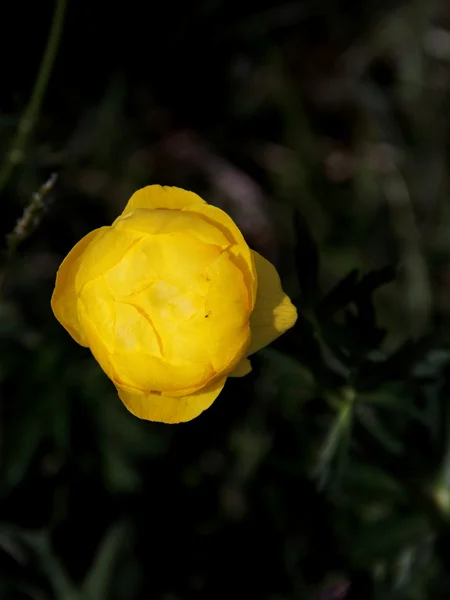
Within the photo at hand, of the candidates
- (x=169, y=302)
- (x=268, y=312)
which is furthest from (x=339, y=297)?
(x=169, y=302)

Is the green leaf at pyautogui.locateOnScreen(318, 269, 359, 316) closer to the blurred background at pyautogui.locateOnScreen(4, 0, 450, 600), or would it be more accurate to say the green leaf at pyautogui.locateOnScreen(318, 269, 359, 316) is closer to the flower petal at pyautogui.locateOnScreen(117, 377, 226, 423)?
the blurred background at pyautogui.locateOnScreen(4, 0, 450, 600)

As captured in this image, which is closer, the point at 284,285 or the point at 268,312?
the point at 268,312

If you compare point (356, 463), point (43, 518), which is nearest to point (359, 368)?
point (356, 463)

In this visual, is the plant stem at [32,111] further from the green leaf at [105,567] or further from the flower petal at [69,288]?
the green leaf at [105,567]

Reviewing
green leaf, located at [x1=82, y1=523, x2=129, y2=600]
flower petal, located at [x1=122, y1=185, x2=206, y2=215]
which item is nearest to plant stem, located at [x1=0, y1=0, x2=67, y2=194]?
flower petal, located at [x1=122, y1=185, x2=206, y2=215]

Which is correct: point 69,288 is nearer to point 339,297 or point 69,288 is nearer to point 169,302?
point 169,302

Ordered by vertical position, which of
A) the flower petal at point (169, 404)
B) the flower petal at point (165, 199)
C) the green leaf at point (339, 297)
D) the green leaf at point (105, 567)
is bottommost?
the green leaf at point (105, 567)

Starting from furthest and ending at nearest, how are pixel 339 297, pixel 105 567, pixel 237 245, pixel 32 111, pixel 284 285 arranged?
pixel 284 285
pixel 105 567
pixel 32 111
pixel 339 297
pixel 237 245

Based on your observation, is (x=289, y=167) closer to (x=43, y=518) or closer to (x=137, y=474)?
(x=137, y=474)

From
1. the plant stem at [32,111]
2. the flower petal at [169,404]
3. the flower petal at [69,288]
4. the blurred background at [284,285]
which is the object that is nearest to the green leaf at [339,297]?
the blurred background at [284,285]
